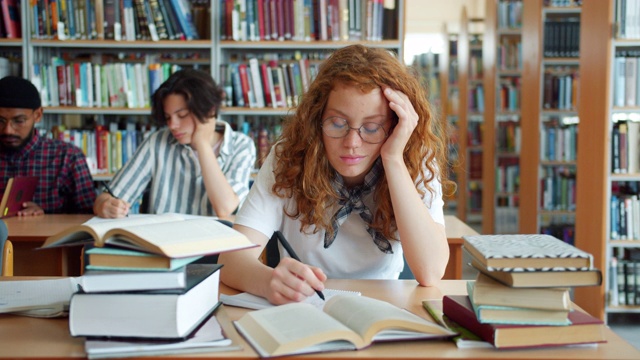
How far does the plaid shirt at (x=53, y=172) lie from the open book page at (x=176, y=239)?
7.50ft

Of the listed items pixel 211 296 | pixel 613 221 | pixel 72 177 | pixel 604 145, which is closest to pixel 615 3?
pixel 604 145

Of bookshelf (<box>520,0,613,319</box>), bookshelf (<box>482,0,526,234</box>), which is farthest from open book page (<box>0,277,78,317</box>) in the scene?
bookshelf (<box>482,0,526,234</box>)

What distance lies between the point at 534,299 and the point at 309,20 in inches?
123

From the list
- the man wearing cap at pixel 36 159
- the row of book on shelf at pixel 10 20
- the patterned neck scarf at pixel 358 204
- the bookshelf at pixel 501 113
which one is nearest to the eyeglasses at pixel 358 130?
the patterned neck scarf at pixel 358 204

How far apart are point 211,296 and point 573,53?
474 cm

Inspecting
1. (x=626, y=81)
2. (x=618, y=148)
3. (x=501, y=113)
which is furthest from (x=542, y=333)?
(x=501, y=113)

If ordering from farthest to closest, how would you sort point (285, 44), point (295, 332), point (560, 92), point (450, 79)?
point (450, 79), point (560, 92), point (285, 44), point (295, 332)

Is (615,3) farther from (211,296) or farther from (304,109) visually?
(211,296)

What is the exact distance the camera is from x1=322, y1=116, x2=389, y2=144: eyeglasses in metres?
1.54

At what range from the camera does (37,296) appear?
140cm

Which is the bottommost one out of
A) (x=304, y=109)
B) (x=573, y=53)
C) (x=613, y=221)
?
(x=613, y=221)

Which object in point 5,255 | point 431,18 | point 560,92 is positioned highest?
point 431,18

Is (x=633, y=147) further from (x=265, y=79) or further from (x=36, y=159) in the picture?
(x=36, y=159)

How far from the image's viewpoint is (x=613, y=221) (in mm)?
3723
